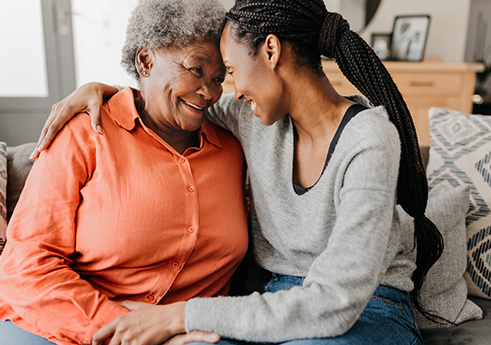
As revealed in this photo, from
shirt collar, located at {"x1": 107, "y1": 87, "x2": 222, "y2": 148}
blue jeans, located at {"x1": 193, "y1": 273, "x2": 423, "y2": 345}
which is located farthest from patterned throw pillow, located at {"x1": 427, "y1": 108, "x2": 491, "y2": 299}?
shirt collar, located at {"x1": 107, "y1": 87, "x2": 222, "y2": 148}

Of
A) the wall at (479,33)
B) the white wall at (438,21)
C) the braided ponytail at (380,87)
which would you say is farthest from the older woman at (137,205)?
the wall at (479,33)

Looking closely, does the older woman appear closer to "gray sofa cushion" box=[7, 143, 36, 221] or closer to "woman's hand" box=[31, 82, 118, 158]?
"woman's hand" box=[31, 82, 118, 158]

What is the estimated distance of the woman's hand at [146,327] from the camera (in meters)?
0.95

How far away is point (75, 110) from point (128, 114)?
133 millimetres

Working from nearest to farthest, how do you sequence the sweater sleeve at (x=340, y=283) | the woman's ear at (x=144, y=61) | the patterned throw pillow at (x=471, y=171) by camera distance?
1. the sweater sleeve at (x=340, y=283)
2. the woman's ear at (x=144, y=61)
3. the patterned throw pillow at (x=471, y=171)

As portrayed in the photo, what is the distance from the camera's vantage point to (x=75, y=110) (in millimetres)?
1159

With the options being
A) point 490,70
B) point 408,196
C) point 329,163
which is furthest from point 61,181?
point 490,70

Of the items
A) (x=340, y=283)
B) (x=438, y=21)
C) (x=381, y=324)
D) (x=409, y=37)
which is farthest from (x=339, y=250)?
(x=438, y=21)

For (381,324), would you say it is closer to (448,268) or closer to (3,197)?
(448,268)

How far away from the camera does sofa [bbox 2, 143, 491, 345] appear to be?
47.4 inches

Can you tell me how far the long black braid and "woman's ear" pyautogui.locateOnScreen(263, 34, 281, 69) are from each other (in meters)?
0.01

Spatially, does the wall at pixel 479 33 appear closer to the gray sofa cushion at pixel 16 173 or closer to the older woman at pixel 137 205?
the older woman at pixel 137 205

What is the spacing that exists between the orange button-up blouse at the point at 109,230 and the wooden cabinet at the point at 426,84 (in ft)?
7.16

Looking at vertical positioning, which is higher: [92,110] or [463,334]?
[92,110]
